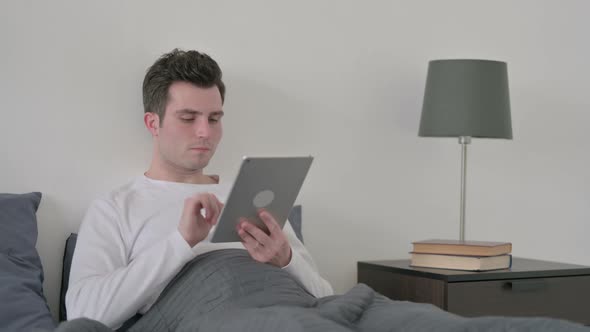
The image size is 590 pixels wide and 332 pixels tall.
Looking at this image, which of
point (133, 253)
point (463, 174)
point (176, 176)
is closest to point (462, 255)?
point (463, 174)

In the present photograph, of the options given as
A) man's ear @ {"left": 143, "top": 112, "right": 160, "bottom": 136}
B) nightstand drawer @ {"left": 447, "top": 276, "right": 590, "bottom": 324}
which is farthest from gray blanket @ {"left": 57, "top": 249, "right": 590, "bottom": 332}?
nightstand drawer @ {"left": 447, "top": 276, "right": 590, "bottom": 324}

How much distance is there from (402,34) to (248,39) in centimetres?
68

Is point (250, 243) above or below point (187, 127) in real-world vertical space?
below

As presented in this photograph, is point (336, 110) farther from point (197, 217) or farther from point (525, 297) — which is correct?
point (197, 217)

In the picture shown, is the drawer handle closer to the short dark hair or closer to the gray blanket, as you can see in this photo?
the gray blanket

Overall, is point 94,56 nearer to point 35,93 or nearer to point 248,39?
point 35,93

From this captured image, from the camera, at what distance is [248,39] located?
2922 millimetres

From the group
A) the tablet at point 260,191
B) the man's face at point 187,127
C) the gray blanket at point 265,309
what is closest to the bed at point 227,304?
the gray blanket at point 265,309

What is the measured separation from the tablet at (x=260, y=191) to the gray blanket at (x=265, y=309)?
0.11m

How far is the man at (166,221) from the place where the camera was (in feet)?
6.89

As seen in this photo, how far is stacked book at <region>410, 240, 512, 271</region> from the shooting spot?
2730mm

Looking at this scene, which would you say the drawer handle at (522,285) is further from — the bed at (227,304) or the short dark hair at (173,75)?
the short dark hair at (173,75)

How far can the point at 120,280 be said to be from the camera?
2102 millimetres

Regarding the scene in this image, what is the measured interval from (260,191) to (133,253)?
0.52m
